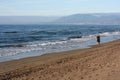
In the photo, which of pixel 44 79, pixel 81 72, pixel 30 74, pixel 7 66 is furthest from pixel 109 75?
pixel 7 66

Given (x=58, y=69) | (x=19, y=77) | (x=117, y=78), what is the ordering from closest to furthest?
(x=117, y=78), (x=19, y=77), (x=58, y=69)

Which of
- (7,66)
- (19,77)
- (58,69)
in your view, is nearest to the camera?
(19,77)

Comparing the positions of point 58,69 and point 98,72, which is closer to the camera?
point 98,72

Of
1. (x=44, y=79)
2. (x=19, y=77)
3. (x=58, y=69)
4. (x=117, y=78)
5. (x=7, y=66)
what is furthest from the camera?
(x=7, y=66)

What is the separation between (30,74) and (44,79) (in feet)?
5.08

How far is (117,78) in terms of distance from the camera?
1035 cm

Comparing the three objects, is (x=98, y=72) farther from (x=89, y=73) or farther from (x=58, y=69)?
(x=58, y=69)

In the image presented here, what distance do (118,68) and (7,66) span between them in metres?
7.07

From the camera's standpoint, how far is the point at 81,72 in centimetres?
1195

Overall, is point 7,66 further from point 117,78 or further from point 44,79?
point 117,78

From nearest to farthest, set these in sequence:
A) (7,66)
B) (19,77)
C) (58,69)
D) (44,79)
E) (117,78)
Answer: (117,78)
(44,79)
(19,77)
(58,69)
(7,66)

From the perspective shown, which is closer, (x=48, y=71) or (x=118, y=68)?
(x=118, y=68)

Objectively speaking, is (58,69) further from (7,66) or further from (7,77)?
(7,66)

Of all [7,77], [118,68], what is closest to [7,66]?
[7,77]
